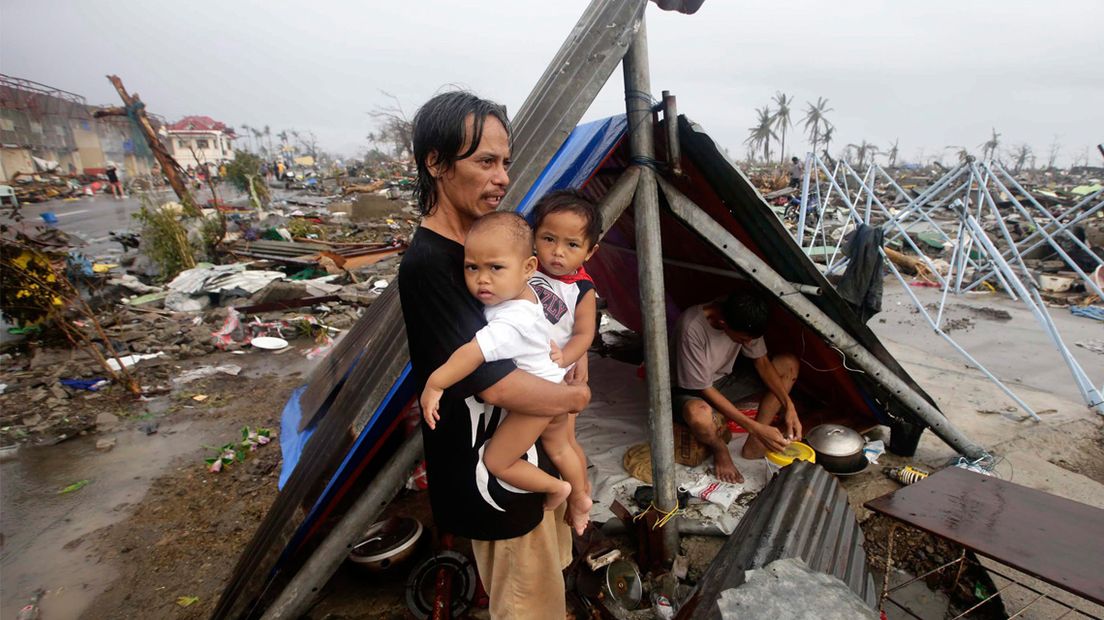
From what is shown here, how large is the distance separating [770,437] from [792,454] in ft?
0.72

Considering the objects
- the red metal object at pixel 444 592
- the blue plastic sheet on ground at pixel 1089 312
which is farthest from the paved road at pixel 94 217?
the blue plastic sheet on ground at pixel 1089 312

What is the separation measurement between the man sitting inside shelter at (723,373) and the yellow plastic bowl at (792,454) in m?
0.06

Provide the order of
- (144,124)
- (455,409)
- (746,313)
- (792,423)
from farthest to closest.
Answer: (144,124) → (792,423) → (746,313) → (455,409)

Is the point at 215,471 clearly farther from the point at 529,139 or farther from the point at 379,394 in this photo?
the point at 529,139

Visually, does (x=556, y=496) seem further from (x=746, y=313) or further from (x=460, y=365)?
(x=746, y=313)

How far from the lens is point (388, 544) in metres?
2.72

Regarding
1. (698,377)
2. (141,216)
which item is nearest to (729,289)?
(698,377)

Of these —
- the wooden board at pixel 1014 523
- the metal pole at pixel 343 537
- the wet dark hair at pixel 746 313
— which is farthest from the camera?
the wet dark hair at pixel 746 313

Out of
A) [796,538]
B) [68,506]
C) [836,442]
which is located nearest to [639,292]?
[796,538]

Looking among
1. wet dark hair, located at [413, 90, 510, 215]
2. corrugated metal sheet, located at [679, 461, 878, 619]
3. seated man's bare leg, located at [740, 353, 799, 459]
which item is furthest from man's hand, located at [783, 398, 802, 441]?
wet dark hair, located at [413, 90, 510, 215]

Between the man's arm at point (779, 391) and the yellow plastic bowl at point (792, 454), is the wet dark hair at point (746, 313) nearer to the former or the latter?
the man's arm at point (779, 391)

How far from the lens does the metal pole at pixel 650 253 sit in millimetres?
2244

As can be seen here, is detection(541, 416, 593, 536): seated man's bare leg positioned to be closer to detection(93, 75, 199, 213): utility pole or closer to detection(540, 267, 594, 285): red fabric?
detection(540, 267, 594, 285): red fabric

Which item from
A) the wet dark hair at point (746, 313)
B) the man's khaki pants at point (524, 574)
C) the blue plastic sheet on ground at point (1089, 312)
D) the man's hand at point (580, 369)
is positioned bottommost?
the blue plastic sheet on ground at point (1089, 312)
